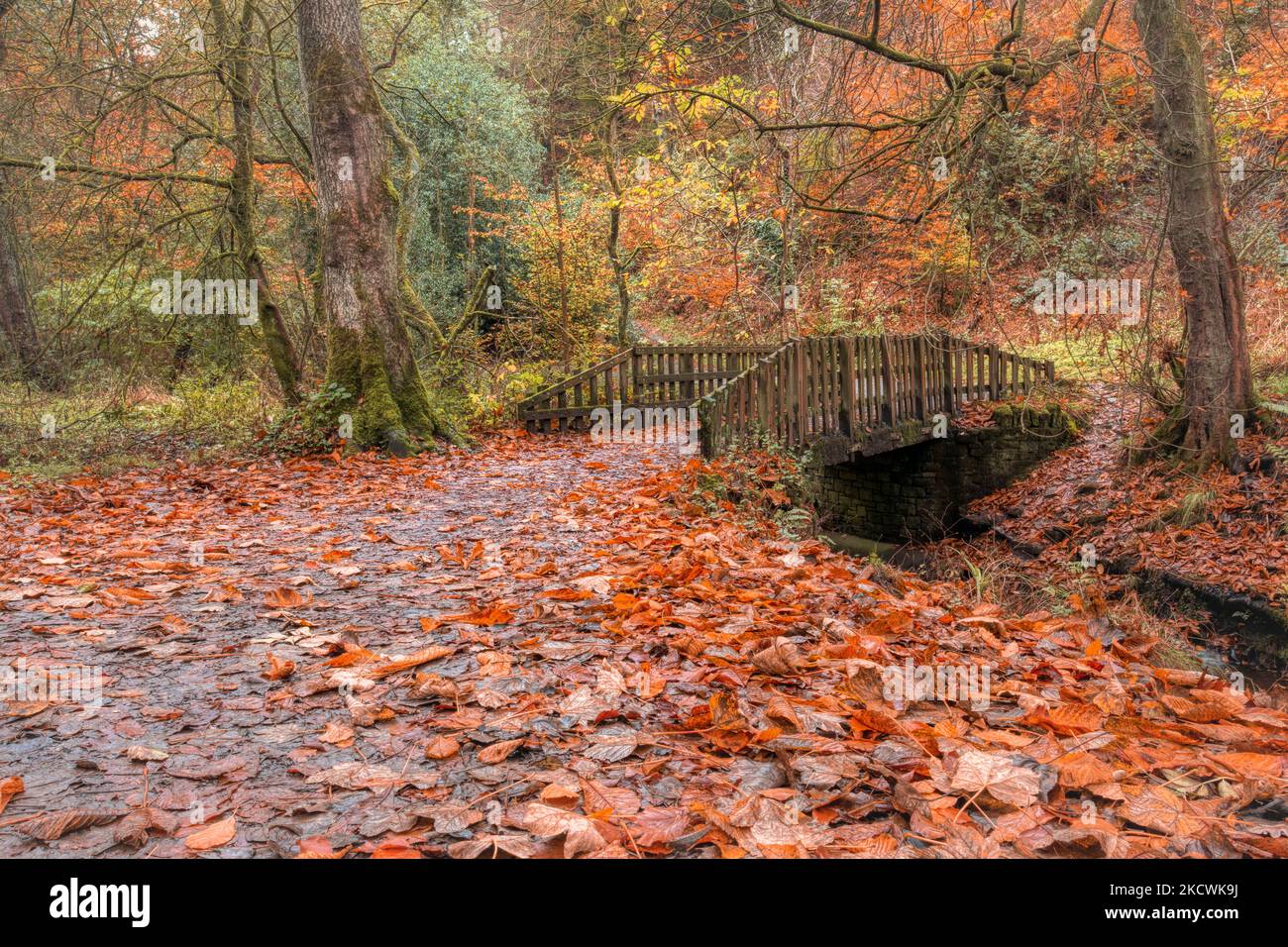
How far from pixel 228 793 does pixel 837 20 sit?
8659 millimetres

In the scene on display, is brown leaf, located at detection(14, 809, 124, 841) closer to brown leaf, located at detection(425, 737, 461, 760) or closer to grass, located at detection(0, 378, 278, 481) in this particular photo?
brown leaf, located at detection(425, 737, 461, 760)

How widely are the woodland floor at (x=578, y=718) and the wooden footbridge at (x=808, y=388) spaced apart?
15.3 ft

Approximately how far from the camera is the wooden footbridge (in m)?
9.97

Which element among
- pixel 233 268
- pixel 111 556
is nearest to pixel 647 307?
pixel 233 268

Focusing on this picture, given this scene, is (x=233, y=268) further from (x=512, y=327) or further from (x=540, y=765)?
(x=540, y=765)

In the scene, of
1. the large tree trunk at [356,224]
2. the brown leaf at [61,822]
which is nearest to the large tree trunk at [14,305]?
the large tree trunk at [356,224]

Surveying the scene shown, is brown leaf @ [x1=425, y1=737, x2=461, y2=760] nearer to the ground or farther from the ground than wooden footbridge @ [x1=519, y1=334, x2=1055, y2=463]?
nearer to the ground

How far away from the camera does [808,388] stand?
11211 millimetres

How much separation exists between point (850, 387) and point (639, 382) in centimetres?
400

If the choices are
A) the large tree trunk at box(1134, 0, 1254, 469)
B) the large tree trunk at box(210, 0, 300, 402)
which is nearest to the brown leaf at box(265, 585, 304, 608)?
the large tree trunk at box(210, 0, 300, 402)

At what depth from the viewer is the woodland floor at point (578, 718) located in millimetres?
2006

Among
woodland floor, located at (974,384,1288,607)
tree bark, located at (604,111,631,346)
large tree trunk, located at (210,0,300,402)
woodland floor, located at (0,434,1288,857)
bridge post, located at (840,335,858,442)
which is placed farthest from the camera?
tree bark, located at (604,111,631,346)

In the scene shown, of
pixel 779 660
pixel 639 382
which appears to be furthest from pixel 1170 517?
pixel 779 660

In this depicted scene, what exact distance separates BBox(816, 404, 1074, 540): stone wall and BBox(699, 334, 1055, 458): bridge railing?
0.71 m
